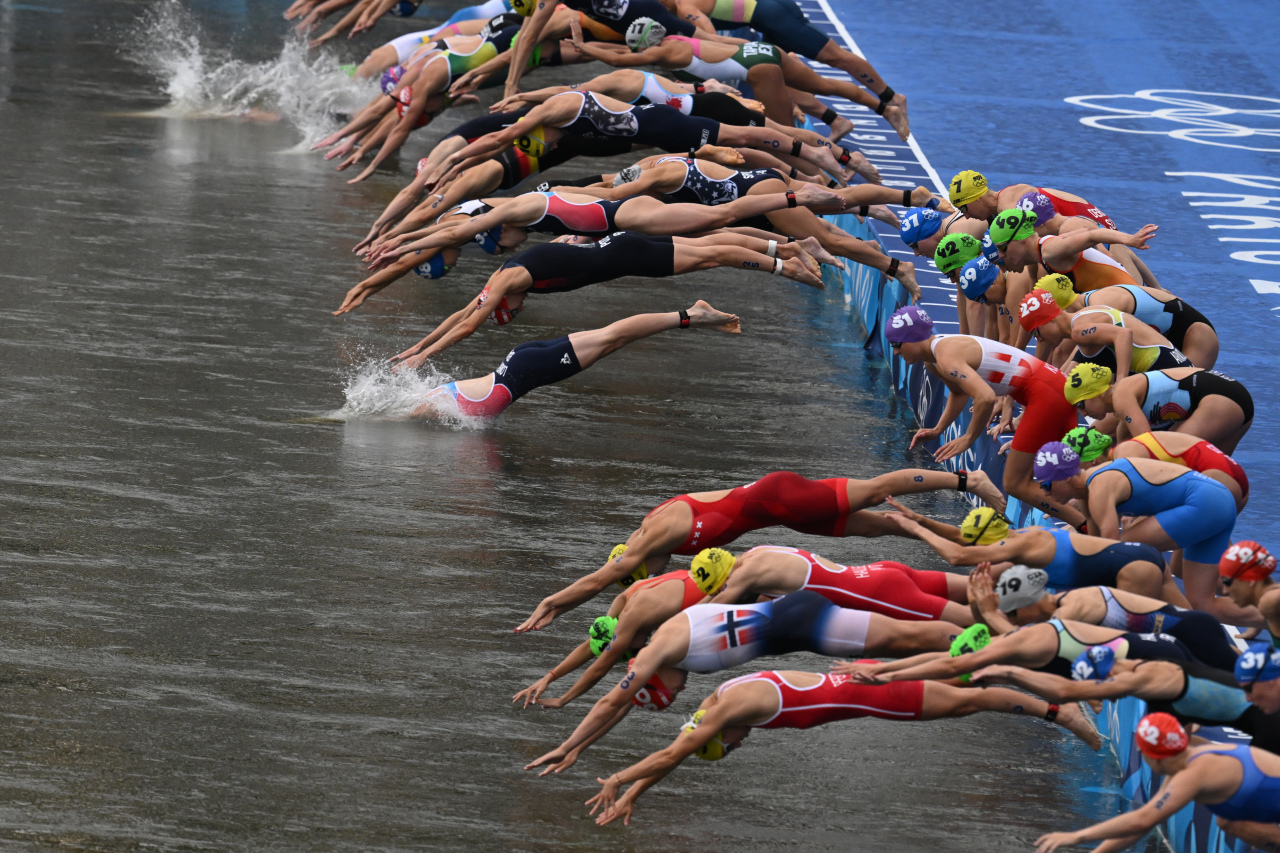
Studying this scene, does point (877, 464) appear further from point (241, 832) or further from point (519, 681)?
point (241, 832)

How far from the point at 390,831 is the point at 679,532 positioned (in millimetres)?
2410

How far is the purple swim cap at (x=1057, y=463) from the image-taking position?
8.37 m

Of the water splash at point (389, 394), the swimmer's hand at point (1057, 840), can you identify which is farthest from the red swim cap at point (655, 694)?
→ the water splash at point (389, 394)

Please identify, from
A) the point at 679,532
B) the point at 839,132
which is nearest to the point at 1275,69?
the point at 839,132

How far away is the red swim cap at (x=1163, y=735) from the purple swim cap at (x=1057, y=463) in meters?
2.31

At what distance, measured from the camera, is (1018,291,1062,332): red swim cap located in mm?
9750

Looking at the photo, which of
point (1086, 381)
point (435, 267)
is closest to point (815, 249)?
point (435, 267)

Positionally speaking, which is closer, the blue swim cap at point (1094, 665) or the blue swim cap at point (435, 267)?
the blue swim cap at point (1094, 665)

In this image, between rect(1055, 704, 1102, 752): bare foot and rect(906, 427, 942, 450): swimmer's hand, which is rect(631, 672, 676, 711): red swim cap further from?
rect(906, 427, 942, 450): swimmer's hand

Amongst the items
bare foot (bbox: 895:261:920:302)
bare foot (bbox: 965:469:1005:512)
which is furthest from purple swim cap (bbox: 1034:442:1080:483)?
bare foot (bbox: 895:261:920:302)

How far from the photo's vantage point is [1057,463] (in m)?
8.36

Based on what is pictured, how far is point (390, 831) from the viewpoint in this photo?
707 cm

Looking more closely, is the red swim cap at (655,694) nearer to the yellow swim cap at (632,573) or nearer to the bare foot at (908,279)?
the yellow swim cap at (632,573)

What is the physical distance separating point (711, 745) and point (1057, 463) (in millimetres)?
2582
